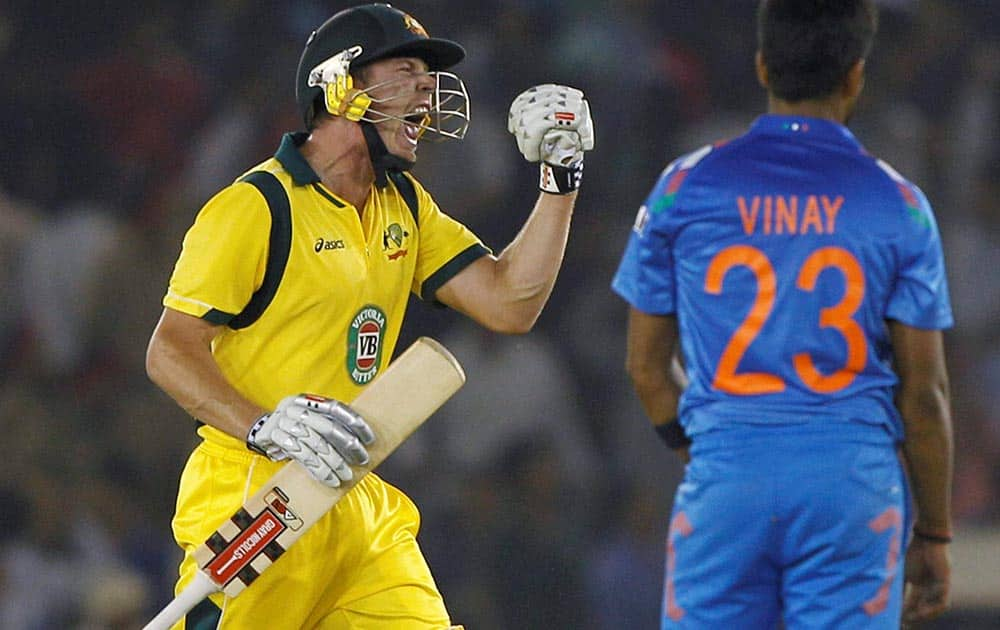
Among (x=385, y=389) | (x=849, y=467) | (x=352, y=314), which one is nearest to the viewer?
(x=849, y=467)

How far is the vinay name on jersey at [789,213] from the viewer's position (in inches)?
82.1

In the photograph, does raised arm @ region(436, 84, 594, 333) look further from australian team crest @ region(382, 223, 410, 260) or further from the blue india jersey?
the blue india jersey

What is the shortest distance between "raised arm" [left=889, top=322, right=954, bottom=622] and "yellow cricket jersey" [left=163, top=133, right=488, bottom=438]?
0.93m

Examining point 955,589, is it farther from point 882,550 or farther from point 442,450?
point 882,550

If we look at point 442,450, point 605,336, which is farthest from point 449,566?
point 605,336

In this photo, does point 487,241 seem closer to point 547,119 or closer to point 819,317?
point 547,119

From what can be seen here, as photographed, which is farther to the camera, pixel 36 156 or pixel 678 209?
pixel 36 156

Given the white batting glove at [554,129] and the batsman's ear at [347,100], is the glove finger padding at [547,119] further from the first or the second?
the batsman's ear at [347,100]

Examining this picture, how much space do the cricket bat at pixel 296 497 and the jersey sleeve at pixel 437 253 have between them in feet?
1.28

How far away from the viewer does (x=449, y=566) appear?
15.7 ft

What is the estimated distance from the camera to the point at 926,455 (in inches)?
84.8

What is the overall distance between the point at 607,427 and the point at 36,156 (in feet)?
6.48

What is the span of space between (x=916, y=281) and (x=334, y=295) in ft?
3.21

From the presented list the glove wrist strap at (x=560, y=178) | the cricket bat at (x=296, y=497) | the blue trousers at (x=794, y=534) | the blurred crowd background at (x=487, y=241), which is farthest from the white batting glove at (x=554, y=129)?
the blurred crowd background at (x=487, y=241)
